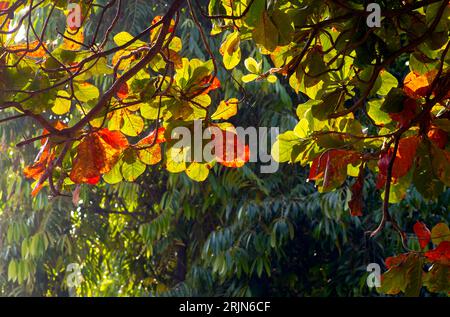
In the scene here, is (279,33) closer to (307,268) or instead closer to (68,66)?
(68,66)

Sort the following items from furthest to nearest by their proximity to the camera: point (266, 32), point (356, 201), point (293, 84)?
point (293, 84) < point (356, 201) < point (266, 32)

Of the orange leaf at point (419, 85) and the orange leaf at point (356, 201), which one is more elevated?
the orange leaf at point (419, 85)

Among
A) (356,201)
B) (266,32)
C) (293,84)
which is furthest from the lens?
(293,84)

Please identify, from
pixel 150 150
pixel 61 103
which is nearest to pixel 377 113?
pixel 150 150

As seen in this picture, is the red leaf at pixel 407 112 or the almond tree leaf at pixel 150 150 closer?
the red leaf at pixel 407 112

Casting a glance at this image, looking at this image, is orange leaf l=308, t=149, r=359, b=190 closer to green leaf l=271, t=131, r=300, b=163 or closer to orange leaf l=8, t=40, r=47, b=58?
green leaf l=271, t=131, r=300, b=163

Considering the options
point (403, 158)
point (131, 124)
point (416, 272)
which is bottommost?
point (416, 272)

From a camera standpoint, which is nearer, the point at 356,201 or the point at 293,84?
the point at 356,201

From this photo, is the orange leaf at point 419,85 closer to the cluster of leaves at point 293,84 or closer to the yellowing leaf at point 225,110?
the cluster of leaves at point 293,84

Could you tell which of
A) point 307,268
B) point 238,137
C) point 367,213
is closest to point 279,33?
point 238,137

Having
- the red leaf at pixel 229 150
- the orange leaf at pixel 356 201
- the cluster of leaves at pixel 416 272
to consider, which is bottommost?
the cluster of leaves at pixel 416 272

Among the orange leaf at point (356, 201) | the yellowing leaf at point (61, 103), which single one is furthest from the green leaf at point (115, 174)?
the orange leaf at point (356, 201)

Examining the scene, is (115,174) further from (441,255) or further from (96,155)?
(441,255)

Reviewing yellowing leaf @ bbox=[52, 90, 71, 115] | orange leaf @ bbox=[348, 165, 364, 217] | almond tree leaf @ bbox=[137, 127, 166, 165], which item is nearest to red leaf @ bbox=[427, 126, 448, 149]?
orange leaf @ bbox=[348, 165, 364, 217]
